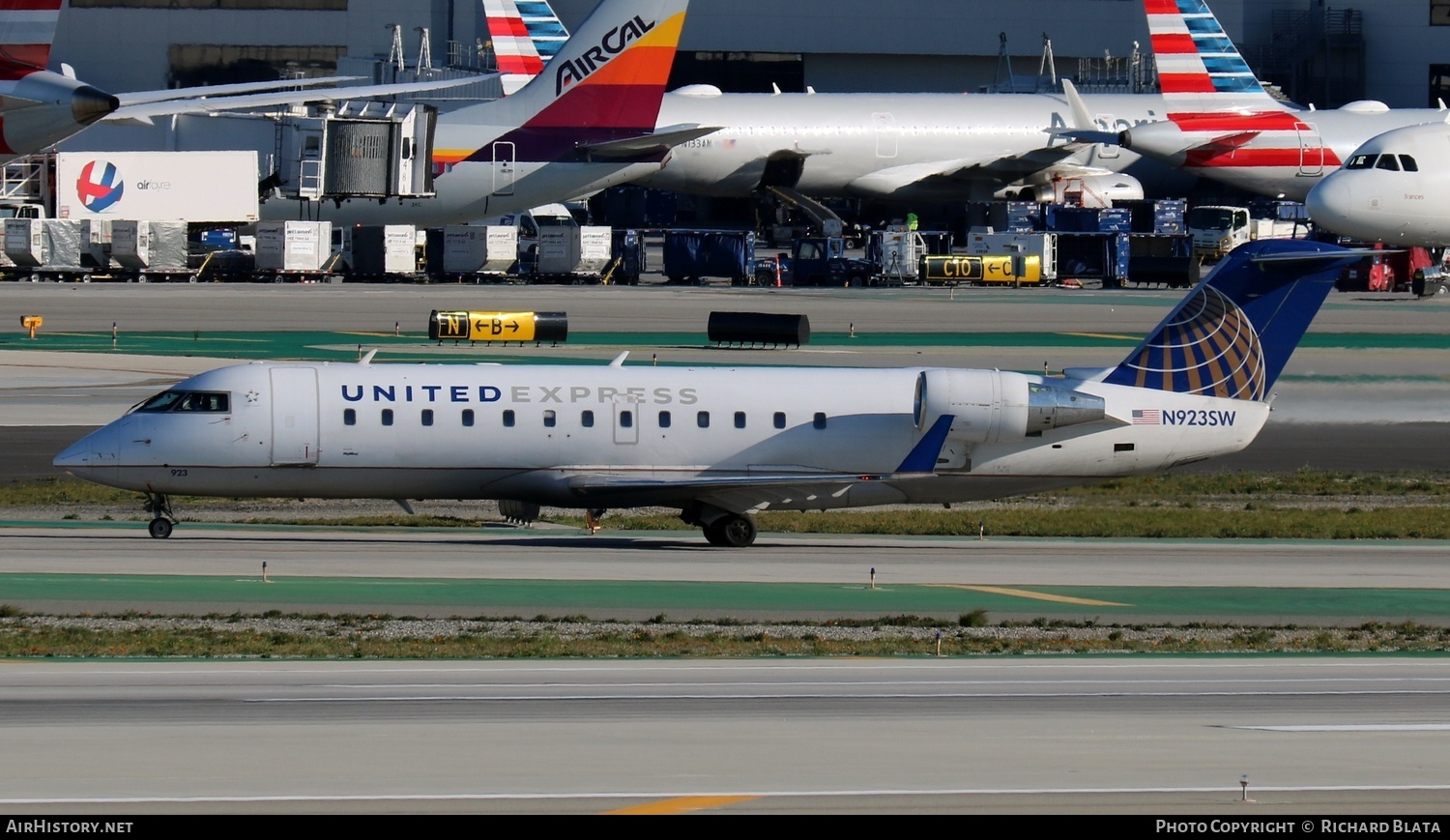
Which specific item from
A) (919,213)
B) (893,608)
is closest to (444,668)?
(893,608)

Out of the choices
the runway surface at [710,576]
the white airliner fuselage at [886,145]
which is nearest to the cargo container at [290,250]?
the white airliner fuselage at [886,145]

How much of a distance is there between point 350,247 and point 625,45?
13.8 metres

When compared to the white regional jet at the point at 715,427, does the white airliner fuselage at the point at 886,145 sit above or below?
above

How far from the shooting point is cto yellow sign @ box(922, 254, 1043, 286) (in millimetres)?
75875

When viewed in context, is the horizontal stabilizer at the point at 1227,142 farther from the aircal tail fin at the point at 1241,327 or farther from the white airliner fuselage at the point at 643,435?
the white airliner fuselage at the point at 643,435

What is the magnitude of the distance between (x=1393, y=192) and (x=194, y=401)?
3898cm

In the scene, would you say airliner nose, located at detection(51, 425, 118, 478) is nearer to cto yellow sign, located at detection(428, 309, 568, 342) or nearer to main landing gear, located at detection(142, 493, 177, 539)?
main landing gear, located at detection(142, 493, 177, 539)

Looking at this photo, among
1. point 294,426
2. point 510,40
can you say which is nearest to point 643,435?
point 294,426

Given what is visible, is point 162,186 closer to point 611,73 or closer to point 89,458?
point 611,73

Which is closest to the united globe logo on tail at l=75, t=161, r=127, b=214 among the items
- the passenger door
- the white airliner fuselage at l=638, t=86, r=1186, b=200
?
the white airliner fuselage at l=638, t=86, r=1186, b=200

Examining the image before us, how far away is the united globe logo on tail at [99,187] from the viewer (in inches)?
2852

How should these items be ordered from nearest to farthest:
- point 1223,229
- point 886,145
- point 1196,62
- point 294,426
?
1. point 294,426
2. point 1196,62
3. point 1223,229
4. point 886,145

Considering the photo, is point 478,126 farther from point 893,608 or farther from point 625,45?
point 893,608

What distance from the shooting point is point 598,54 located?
68250 millimetres
